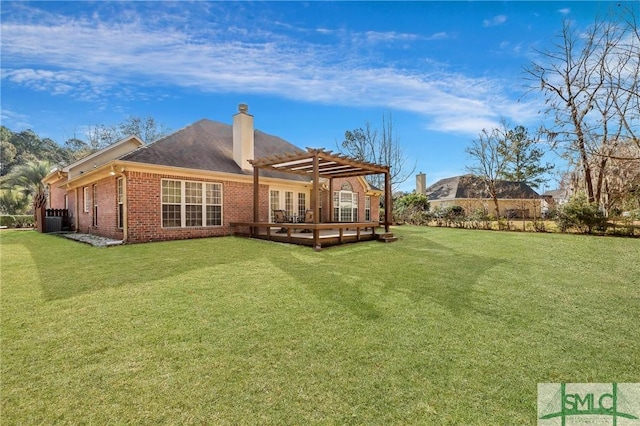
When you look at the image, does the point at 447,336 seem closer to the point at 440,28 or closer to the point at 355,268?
the point at 355,268

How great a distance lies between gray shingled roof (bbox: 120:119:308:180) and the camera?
38.1 feet

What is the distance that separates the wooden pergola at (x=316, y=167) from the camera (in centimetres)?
980

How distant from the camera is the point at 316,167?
974cm

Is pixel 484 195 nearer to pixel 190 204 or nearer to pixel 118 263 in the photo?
pixel 190 204

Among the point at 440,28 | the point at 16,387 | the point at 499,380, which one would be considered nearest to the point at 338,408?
the point at 499,380

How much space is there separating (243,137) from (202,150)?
6.28ft

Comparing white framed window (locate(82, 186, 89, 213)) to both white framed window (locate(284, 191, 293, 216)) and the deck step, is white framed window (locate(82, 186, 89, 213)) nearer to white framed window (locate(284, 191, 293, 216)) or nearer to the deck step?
white framed window (locate(284, 191, 293, 216))

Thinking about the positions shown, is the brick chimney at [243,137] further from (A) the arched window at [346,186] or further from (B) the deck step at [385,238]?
(B) the deck step at [385,238]

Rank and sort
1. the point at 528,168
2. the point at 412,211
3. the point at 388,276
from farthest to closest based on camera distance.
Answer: the point at 528,168 < the point at 412,211 < the point at 388,276

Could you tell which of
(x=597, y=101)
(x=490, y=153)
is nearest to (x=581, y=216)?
(x=597, y=101)

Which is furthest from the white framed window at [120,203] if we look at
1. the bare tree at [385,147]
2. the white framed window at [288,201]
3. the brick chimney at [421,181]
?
the brick chimney at [421,181]

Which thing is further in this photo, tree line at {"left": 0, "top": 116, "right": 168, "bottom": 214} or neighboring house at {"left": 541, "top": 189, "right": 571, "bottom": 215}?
tree line at {"left": 0, "top": 116, "right": 168, "bottom": 214}

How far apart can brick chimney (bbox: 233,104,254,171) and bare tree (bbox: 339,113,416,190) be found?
14.7 meters

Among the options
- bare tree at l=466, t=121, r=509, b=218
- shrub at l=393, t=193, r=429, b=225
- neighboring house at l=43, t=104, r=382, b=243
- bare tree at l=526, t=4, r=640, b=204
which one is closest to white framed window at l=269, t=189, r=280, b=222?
neighboring house at l=43, t=104, r=382, b=243
